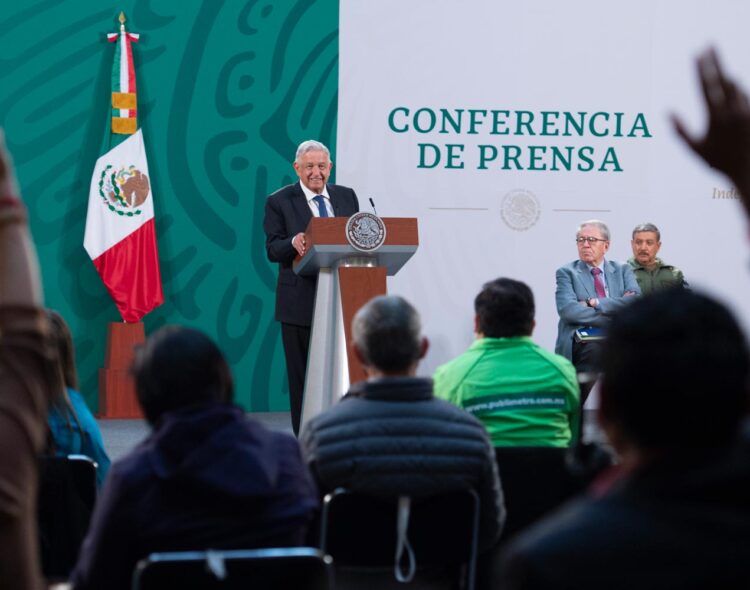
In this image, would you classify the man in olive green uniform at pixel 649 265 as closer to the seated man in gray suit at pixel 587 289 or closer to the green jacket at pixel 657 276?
the green jacket at pixel 657 276

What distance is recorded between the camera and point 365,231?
466 centimetres

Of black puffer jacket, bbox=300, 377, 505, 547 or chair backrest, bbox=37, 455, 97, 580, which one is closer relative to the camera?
black puffer jacket, bbox=300, 377, 505, 547

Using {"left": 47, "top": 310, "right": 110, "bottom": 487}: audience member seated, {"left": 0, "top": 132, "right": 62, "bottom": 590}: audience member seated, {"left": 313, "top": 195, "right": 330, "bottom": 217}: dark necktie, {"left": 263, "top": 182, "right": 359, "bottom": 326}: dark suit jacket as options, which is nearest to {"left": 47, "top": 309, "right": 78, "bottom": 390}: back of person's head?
{"left": 47, "top": 310, "right": 110, "bottom": 487}: audience member seated

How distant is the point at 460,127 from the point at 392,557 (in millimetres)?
5824

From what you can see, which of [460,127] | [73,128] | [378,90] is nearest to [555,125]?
[460,127]

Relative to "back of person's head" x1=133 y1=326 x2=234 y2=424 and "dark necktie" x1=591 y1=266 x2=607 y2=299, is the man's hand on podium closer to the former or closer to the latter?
"dark necktie" x1=591 y1=266 x2=607 y2=299

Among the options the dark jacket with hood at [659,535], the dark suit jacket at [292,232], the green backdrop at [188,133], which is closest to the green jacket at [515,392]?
the dark jacket with hood at [659,535]

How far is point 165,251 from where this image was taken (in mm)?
7680

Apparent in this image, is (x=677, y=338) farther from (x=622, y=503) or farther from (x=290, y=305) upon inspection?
(x=290, y=305)

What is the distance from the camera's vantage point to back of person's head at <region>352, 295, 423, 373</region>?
250 centimetres

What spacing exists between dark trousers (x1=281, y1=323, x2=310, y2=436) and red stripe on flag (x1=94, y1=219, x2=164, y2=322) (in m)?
2.00

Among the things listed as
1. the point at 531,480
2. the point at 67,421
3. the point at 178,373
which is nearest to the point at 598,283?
the point at 531,480

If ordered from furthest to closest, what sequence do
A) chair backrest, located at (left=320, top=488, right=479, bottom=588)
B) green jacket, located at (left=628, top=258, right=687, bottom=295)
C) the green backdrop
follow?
the green backdrop → green jacket, located at (left=628, top=258, right=687, bottom=295) → chair backrest, located at (left=320, top=488, right=479, bottom=588)

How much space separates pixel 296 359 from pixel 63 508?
3110 millimetres
